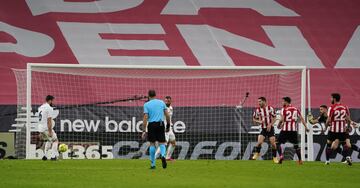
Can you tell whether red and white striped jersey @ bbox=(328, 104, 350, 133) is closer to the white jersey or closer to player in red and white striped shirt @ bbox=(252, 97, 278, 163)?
player in red and white striped shirt @ bbox=(252, 97, 278, 163)

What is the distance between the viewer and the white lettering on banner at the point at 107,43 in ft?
116

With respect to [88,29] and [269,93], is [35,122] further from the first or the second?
[269,93]

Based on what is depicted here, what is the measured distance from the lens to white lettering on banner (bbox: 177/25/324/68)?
36.2m

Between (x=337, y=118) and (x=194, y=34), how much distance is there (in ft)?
37.7

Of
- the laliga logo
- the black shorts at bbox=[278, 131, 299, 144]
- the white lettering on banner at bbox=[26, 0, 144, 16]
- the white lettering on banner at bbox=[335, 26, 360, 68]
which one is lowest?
the black shorts at bbox=[278, 131, 299, 144]

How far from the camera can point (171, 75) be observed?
32.6 meters

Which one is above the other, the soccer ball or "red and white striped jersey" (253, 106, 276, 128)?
"red and white striped jersey" (253, 106, 276, 128)

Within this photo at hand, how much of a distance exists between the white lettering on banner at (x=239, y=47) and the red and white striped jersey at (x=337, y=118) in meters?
9.78

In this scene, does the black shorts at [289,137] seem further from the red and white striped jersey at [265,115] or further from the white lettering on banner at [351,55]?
the white lettering on banner at [351,55]

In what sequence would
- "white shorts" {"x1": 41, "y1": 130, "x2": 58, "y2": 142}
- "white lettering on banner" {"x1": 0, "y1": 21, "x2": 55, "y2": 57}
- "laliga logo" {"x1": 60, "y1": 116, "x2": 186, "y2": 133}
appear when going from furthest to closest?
"white lettering on banner" {"x1": 0, "y1": 21, "x2": 55, "y2": 57} → "laliga logo" {"x1": 60, "y1": 116, "x2": 186, "y2": 133} → "white shorts" {"x1": 41, "y1": 130, "x2": 58, "y2": 142}

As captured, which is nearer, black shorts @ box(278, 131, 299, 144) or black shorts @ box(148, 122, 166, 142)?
black shorts @ box(148, 122, 166, 142)

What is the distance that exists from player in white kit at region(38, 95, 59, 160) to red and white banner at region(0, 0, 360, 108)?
7.68 m

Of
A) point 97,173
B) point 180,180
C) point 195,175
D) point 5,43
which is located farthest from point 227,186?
point 5,43

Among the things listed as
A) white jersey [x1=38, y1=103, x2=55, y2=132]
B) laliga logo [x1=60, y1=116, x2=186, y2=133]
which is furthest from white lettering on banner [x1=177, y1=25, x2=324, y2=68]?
white jersey [x1=38, y1=103, x2=55, y2=132]
